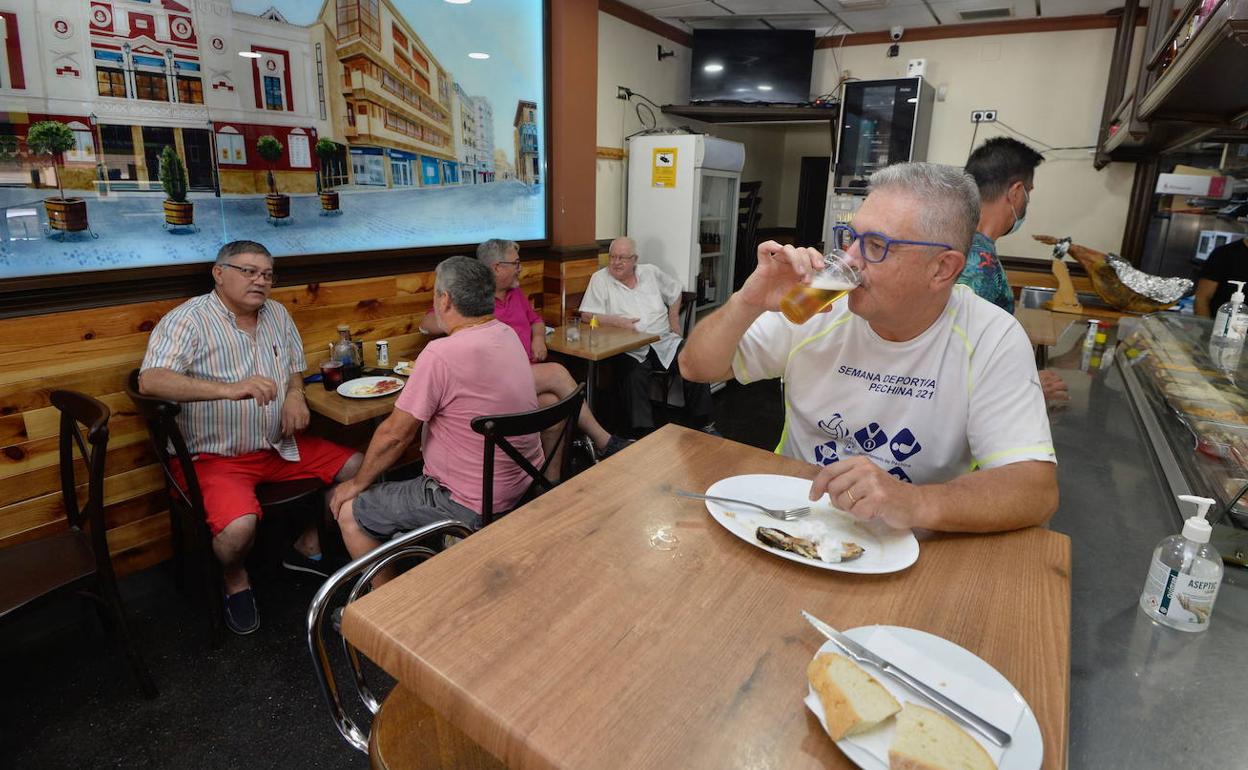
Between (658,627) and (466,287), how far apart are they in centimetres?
154

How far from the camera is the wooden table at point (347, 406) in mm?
2441

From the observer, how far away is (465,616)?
0.82 m

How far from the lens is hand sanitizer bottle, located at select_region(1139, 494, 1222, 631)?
0.99m

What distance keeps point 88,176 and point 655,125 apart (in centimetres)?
398

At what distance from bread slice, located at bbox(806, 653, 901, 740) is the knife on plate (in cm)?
5

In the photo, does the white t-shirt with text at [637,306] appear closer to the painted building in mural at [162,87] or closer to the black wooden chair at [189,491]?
the painted building in mural at [162,87]

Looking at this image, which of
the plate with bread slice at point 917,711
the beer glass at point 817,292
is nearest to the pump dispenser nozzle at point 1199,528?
the plate with bread slice at point 917,711

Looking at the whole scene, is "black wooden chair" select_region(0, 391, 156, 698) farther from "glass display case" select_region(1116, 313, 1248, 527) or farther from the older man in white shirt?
the older man in white shirt

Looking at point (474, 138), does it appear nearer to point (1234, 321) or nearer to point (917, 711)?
point (1234, 321)

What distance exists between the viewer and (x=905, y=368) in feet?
4.53

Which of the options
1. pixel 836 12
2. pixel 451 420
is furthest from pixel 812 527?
pixel 836 12

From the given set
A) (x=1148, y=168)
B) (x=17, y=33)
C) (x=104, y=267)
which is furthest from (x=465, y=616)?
(x=1148, y=168)

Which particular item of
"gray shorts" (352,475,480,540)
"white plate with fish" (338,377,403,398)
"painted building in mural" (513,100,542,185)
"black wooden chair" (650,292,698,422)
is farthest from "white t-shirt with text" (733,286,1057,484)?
"painted building in mural" (513,100,542,185)

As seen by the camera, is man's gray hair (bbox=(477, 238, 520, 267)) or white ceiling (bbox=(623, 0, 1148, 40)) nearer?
man's gray hair (bbox=(477, 238, 520, 267))
